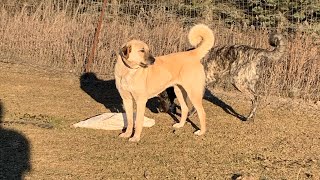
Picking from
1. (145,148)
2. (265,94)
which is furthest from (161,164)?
(265,94)

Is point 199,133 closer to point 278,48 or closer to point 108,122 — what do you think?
point 108,122

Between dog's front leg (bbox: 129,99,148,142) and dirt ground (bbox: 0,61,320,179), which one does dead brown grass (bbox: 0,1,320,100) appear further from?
dog's front leg (bbox: 129,99,148,142)

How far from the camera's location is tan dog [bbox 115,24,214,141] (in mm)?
5539

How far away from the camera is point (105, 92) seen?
862 centimetres

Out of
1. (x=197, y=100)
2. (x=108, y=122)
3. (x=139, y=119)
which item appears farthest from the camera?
(x=108, y=122)

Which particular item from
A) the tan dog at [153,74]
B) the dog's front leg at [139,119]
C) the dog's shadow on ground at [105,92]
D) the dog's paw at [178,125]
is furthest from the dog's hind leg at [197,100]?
the dog's shadow on ground at [105,92]

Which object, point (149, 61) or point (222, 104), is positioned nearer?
point (149, 61)

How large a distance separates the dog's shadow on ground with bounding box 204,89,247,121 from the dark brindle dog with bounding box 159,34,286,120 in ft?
0.43

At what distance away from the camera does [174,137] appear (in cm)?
607

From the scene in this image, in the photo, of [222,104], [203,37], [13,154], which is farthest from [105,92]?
[13,154]

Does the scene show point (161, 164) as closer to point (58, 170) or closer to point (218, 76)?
point (58, 170)

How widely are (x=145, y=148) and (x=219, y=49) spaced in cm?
222

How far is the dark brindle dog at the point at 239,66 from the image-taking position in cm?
694

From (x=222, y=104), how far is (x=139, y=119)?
2.59 metres
